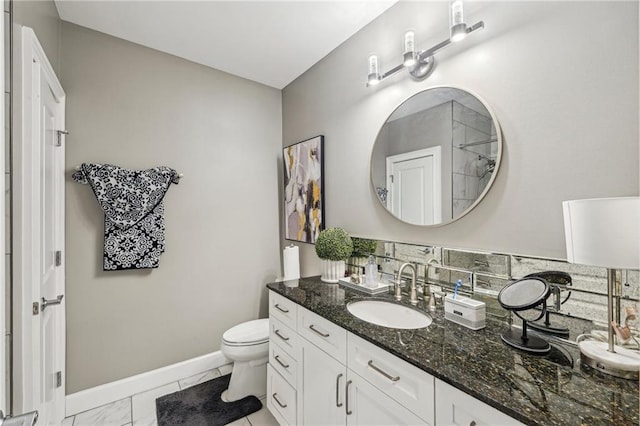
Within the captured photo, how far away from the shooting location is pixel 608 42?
1015 millimetres

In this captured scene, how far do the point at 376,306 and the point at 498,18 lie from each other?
1.47 meters

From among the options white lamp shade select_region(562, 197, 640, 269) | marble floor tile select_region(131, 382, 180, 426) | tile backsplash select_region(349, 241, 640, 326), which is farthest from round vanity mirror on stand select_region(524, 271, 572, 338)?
marble floor tile select_region(131, 382, 180, 426)

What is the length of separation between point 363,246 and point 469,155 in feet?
2.81

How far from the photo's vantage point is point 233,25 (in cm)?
193

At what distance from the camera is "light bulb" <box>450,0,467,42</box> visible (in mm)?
1281

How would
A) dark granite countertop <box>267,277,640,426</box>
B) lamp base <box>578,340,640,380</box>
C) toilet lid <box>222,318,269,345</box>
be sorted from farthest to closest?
toilet lid <box>222,318,269,345</box> < lamp base <box>578,340,640,380</box> < dark granite countertop <box>267,277,640,426</box>

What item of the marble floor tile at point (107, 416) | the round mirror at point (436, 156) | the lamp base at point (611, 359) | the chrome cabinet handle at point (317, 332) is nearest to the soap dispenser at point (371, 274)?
the round mirror at point (436, 156)

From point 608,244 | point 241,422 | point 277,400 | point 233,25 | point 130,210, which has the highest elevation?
point 233,25

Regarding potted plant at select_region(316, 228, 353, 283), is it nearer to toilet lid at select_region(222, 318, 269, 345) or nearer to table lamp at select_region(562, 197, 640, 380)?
toilet lid at select_region(222, 318, 269, 345)

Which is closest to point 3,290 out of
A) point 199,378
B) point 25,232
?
point 25,232

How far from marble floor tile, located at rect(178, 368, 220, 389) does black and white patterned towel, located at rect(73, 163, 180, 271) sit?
0.94 m

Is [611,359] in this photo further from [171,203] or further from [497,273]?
[171,203]

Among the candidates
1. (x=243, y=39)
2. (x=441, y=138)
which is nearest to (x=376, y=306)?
(x=441, y=138)

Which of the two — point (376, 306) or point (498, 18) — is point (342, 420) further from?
point (498, 18)
